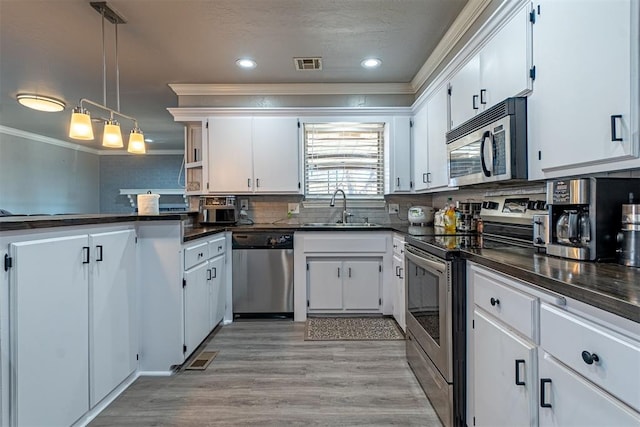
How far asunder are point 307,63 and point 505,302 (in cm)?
284

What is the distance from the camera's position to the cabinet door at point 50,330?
4.47 feet

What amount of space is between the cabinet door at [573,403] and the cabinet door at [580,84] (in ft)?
2.50

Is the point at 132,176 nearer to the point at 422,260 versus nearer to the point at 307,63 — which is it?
the point at 307,63

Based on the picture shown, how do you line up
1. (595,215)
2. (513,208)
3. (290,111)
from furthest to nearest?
1. (290,111)
2. (513,208)
3. (595,215)

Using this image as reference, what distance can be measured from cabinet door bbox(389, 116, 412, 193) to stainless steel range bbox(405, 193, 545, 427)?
48.9 inches

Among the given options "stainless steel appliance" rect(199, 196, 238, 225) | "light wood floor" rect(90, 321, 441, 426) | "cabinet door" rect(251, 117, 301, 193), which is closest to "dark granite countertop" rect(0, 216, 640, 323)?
"light wood floor" rect(90, 321, 441, 426)

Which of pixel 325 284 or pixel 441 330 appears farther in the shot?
pixel 325 284

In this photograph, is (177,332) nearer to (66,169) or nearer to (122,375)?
(122,375)

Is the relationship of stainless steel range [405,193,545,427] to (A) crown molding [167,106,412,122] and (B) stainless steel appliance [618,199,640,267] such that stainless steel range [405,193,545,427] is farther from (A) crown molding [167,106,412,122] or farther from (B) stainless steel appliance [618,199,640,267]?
(A) crown molding [167,106,412,122]

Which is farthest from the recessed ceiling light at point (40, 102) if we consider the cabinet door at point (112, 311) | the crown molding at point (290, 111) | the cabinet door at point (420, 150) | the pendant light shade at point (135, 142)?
the cabinet door at point (420, 150)

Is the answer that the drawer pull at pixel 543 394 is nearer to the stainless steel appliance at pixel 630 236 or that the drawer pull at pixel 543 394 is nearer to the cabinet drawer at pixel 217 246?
the stainless steel appliance at pixel 630 236

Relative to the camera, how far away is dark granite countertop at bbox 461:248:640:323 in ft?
2.68

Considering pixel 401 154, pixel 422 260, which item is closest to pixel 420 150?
pixel 401 154

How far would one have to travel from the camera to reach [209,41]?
2.91 metres
